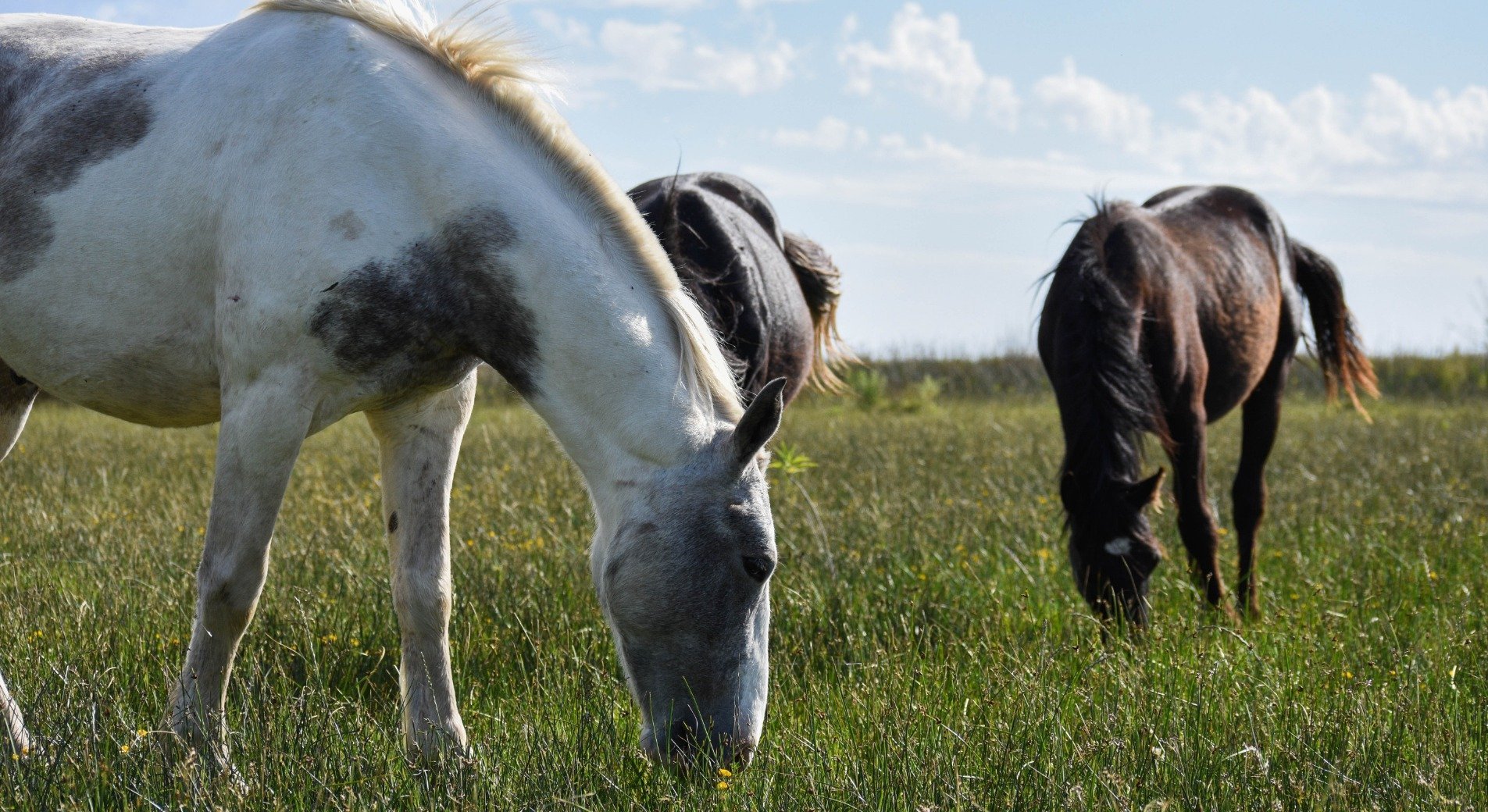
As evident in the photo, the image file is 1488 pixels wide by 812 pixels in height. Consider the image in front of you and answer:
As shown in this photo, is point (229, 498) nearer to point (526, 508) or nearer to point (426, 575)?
point (426, 575)

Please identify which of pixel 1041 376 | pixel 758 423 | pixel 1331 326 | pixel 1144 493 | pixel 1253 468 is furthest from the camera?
pixel 1041 376

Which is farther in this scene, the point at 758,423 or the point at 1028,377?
Result: the point at 1028,377

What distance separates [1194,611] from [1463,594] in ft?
3.68

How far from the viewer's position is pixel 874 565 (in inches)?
201

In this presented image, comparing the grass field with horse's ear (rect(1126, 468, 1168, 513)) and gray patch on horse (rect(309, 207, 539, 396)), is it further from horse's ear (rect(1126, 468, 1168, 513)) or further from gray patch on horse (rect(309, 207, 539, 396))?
gray patch on horse (rect(309, 207, 539, 396))

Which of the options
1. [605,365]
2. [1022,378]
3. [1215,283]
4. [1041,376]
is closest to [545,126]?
[605,365]

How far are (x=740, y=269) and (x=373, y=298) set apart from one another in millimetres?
2349

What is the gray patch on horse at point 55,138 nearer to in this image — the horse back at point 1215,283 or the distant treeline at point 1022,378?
the horse back at point 1215,283

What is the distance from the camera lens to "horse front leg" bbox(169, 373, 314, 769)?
2701mm

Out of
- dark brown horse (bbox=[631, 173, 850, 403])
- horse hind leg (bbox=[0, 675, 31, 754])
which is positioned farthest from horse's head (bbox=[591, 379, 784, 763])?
dark brown horse (bbox=[631, 173, 850, 403])

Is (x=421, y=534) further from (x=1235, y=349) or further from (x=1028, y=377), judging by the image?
(x=1028, y=377)

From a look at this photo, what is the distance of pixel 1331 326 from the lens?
7363 millimetres

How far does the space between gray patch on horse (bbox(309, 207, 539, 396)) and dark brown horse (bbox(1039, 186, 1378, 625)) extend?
7.67 feet

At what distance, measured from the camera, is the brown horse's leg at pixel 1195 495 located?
17.0 ft
